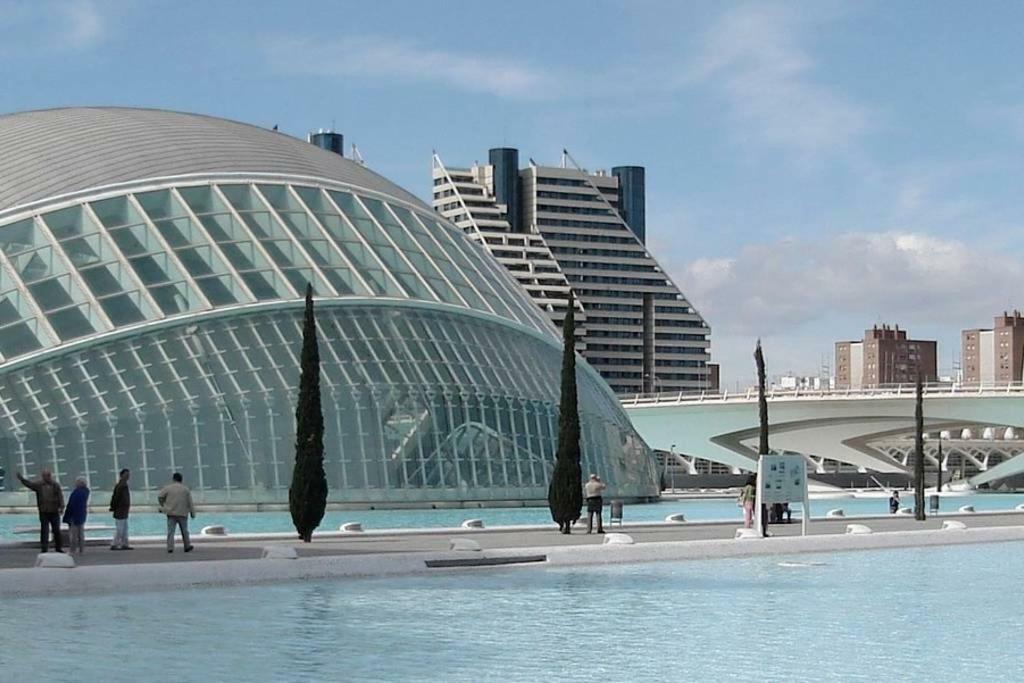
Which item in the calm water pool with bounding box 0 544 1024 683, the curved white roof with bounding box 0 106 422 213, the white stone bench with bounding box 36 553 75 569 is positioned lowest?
the calm water pool with bounding box 0 544 1024 683

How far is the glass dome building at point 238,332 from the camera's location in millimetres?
47750

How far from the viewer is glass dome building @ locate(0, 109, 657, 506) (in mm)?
47750

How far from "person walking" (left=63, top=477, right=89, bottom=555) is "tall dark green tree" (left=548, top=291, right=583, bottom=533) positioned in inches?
499

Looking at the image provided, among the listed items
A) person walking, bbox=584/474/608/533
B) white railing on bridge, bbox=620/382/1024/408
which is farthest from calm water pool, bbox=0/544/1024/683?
white railing on bridge, bbox=620/382/1024/408

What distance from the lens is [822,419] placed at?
118 metres

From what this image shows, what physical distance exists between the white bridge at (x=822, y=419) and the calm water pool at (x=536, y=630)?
8256 cm

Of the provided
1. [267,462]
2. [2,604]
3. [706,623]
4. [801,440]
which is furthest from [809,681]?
[801,440]

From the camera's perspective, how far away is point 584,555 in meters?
31.2

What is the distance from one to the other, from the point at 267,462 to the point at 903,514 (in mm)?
21779

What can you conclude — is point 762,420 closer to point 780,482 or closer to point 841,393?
point 780,482

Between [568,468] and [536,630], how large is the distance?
18696 millimetres

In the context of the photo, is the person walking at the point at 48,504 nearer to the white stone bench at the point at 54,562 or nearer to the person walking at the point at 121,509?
the person walking at the point at 121,509

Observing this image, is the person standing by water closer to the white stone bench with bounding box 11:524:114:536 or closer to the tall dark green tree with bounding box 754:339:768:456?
the tall dark green tree with bounding box 754:339:768:456

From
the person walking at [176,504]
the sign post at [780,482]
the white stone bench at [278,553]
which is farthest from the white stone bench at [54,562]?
the sign post at [780,482]
